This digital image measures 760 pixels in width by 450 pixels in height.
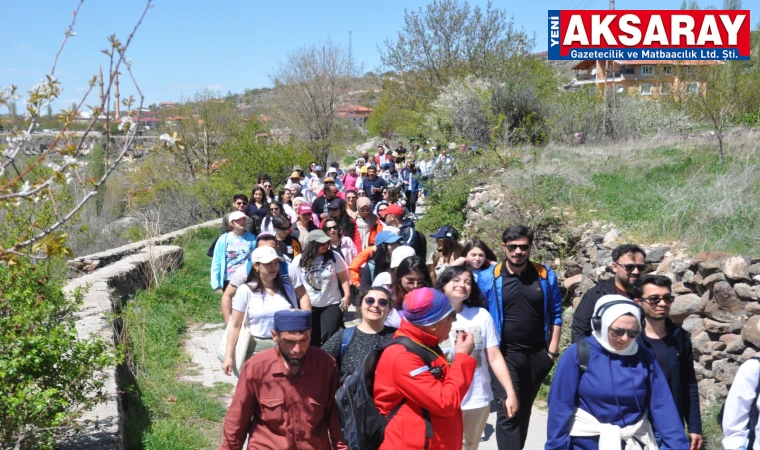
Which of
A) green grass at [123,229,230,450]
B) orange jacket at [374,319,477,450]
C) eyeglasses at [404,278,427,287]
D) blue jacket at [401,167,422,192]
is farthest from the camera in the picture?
→ blue jacket at [401,167,422,192]

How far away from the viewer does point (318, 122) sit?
110ft

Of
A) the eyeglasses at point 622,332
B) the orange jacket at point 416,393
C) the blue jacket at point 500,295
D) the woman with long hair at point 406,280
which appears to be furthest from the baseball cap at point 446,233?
the orange jacket at point 416,393

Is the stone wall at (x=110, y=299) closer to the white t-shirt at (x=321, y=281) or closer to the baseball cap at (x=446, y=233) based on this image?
the white t-shirt at (x=321, y=281)

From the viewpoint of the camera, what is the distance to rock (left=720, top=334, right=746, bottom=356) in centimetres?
607

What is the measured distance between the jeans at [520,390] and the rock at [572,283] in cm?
417

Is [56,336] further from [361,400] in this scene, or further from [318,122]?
[318,122]

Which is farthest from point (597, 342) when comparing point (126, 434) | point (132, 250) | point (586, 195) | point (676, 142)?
point (676, 142)

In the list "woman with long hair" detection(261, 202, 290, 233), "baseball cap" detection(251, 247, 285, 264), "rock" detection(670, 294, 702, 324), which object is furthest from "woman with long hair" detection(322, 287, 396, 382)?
"woman with long hair" detection(261, 202, 290, 233)

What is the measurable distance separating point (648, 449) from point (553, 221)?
719 centimetres

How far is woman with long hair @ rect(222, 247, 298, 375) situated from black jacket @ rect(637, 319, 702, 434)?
2.59m

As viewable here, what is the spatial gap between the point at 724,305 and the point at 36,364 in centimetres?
557

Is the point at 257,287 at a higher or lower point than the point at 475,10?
lower

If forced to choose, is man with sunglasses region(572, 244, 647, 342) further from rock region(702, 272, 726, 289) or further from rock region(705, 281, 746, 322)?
rock region(702, 272, 726, 289)

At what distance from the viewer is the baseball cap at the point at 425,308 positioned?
3.42 metres
